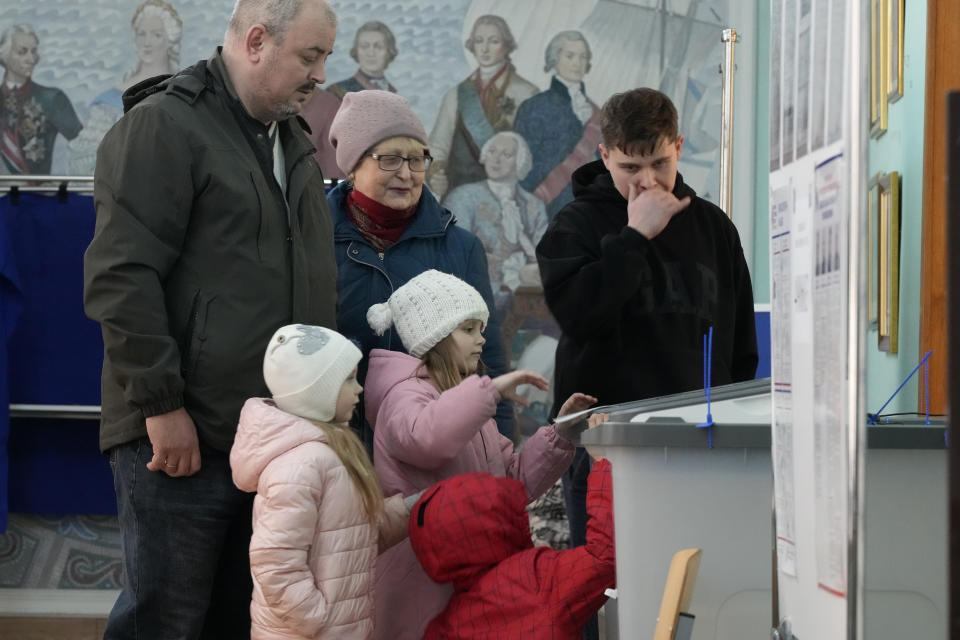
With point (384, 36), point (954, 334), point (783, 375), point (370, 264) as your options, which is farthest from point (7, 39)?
point (954, 334)

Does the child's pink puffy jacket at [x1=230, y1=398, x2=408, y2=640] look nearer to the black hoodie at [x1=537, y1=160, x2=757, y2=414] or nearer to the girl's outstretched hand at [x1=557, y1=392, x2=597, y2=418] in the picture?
the girl's outstretched hand at [x1=557, y1=392, x2=597, y2=418]

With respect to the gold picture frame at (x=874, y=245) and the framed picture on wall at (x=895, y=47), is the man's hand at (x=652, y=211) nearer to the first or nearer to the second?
the gold picture frame at (x=874, y=245)

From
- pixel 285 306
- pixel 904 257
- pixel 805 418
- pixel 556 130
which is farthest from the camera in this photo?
pixel 556 130

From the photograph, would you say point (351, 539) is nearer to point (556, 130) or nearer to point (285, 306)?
point (285, 306)

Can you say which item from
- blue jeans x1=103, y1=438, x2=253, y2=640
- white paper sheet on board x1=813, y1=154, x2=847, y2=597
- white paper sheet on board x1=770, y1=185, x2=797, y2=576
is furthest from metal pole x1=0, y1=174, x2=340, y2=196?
white paper sheet on board x1=813, y1=154, x2=847, y2=597

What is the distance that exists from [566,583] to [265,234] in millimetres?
959

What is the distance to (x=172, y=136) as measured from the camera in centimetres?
245

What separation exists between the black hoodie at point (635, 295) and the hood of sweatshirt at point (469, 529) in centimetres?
41

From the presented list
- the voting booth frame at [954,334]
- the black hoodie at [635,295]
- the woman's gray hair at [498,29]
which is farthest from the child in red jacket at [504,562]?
the woman's gray hair at [498,29]

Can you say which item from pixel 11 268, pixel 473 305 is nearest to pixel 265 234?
pixel 473 305

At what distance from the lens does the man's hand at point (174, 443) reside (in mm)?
2389

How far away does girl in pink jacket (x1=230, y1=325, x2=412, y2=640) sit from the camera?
7.73 feet

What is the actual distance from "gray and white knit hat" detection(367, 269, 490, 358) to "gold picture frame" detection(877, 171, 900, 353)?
904mm

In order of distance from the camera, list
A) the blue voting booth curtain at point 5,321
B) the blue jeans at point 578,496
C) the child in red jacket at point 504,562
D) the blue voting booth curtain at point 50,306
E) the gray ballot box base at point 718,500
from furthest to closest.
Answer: the blue voting booth curtain at point 50,306
the blue voting booth curtain at point 5,321
the blue jeans at point 578,496
the child in red jacket at point 504,562
the gray ballot box base at point 718,500
